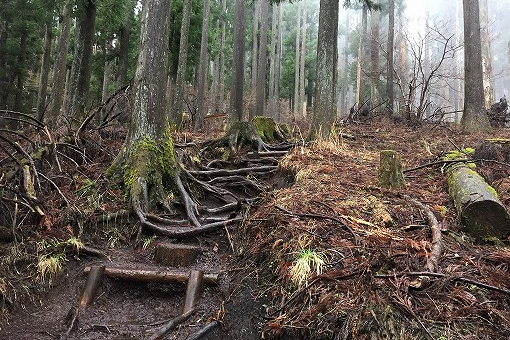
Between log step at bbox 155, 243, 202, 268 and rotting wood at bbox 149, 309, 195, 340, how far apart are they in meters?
1.11

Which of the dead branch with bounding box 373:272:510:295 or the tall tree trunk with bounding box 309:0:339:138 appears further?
the tall tree trunk with bounding box 309:0:339:138

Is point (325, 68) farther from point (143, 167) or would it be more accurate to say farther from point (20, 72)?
point (20, 72)

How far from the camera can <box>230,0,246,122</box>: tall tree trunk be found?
574 inches

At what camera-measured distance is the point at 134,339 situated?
125 inches

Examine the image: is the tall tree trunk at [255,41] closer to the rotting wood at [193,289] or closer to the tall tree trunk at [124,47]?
the tall tree trunk at [124,47]

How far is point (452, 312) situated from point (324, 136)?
6254mm

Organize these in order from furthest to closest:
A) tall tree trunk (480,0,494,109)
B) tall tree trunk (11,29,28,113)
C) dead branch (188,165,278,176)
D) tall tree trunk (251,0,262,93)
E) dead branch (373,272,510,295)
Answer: tall tree trunk (251,0,262,93), tall tree trunk (11,29,28,113), tall tree trunk (480,0,494,109), dead branch (188,165,278,176), dead branch (373,272,510,295)

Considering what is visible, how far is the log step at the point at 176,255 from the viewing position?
4582 mm

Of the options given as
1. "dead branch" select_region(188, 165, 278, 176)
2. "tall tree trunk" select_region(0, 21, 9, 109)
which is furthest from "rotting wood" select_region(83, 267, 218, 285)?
"tall tree trunk" select_region(0, 21, 9, 109)

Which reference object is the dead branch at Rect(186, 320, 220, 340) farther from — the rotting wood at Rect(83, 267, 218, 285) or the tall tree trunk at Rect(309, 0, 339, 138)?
the tall tree trunk at Rect(309, 0, 339, 138)

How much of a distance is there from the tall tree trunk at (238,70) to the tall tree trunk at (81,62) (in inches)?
223

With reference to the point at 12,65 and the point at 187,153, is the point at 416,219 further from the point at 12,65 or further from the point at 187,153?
the point at 12,65

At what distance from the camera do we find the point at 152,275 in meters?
4.01

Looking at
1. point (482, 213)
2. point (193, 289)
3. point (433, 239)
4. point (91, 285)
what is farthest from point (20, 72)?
point (482, 213)
